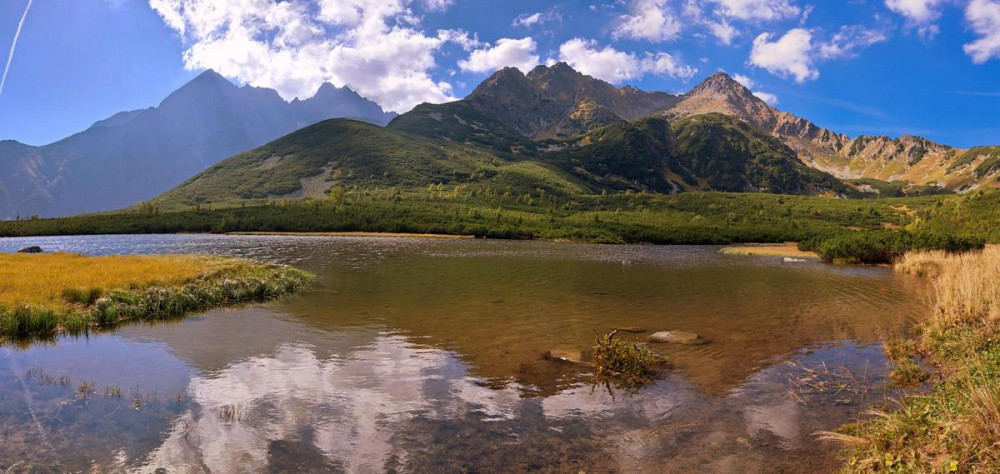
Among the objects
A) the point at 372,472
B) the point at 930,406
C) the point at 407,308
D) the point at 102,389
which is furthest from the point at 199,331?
the point at 930,406

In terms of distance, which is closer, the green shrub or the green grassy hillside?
the green shrub

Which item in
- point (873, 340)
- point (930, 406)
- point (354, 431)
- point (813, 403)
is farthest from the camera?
point (873, 340)

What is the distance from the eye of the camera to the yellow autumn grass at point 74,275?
26562 millimetres

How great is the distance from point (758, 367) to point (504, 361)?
410 inches

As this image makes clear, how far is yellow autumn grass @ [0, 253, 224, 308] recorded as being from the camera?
87.1 ft

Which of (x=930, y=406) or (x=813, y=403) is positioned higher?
(x=930, y=406)

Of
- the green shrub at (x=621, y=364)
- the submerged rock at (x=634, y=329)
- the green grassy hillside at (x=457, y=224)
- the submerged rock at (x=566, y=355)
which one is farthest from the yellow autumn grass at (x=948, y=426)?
the green grassy hillside at (x=457, y=224)

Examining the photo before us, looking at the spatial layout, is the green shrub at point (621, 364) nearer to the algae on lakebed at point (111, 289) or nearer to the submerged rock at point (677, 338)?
the submerged rock at point (677, 338)

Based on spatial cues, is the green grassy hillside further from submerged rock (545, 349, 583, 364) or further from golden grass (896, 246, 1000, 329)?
submerged rock (545, 349, 583, 364)

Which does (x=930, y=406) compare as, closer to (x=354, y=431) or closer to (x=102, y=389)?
(x=354, y=431)

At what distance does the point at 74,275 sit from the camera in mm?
31641

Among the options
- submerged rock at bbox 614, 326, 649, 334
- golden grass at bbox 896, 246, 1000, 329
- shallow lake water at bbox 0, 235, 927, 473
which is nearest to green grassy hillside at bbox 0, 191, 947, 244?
submerged rock at bbox 614, 326, 649, 334

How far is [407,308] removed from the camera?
106 feet

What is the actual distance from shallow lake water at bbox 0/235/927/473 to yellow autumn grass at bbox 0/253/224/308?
571 centimetres
